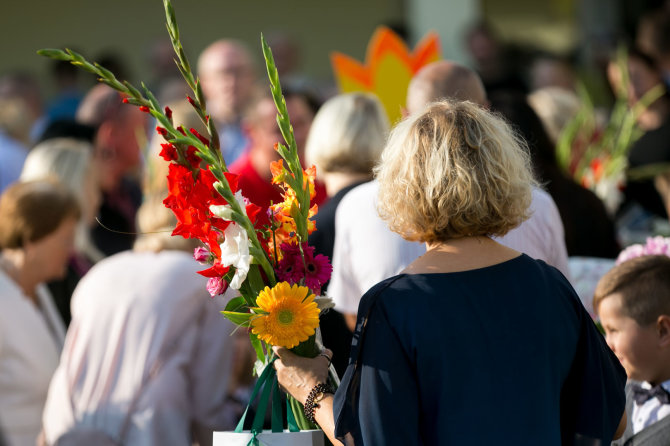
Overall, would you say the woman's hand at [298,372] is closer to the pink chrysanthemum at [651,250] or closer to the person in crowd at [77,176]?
the pink chrysanthemum at [651,250]

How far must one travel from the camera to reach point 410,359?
2.02 meters

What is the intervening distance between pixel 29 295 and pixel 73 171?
0.84 meters

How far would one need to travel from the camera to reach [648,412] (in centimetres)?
266

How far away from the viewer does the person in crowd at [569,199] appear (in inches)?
154

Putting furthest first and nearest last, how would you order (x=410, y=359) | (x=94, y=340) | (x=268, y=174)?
(x=268, y=174) < (x=94, y=340) < (x=410, y=359)

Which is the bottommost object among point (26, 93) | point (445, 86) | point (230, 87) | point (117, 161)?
point (26, 93)

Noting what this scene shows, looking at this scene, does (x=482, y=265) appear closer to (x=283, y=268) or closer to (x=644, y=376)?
(x=283, y=268)

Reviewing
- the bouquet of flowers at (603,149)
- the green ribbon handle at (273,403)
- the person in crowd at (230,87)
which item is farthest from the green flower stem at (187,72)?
the person in crowd at (230,87)

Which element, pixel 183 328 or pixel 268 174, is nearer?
pixel 183 328

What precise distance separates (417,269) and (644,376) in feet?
3.07

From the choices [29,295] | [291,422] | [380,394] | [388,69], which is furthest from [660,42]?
[380,394]

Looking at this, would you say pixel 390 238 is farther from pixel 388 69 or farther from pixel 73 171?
pixel 388 69

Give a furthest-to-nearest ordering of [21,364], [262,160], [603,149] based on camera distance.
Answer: [603,149]
[262,160]
[21,364]

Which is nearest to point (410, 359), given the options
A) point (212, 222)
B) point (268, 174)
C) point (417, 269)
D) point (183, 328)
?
point (417, 269)
